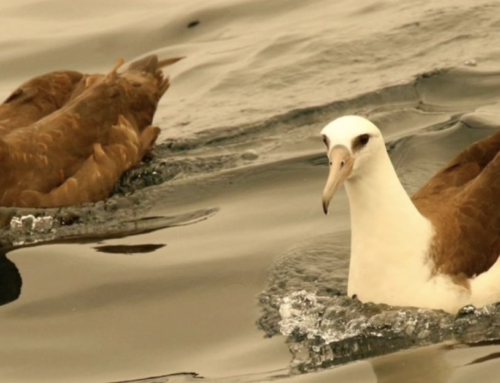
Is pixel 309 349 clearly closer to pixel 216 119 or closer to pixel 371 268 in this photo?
pixel 371 268

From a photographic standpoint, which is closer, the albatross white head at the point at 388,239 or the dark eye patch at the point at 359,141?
the dark eye patch at the point at 359,141

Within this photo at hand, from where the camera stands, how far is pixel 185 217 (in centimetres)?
1138

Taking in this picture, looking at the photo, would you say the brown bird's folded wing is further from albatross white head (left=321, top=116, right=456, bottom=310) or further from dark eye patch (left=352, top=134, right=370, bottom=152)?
dark eye patch (left=352, top=134, right=370, bottom=152)

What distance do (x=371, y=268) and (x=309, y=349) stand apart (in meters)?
0.63

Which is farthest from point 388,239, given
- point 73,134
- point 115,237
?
point 73,134

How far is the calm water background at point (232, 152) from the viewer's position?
29.0 feet

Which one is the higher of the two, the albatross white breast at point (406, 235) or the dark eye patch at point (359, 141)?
the dark eye patch at point (359, 141)

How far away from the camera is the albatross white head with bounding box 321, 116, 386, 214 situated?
26.1 ft

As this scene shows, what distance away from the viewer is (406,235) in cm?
834

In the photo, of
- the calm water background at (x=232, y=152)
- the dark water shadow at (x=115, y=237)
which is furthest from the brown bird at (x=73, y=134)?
the dark water shadow at (x=115, y=237)

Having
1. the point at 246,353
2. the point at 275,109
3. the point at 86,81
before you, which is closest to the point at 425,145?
the point at 275,109

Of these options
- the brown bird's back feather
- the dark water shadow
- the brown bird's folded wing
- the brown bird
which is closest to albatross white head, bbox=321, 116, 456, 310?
the brown bird's back feather

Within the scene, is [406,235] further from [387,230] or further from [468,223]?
[468,223]

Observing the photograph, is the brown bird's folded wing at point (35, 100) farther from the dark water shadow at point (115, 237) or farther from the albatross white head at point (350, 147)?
the albatross white head at point (350, 147)
